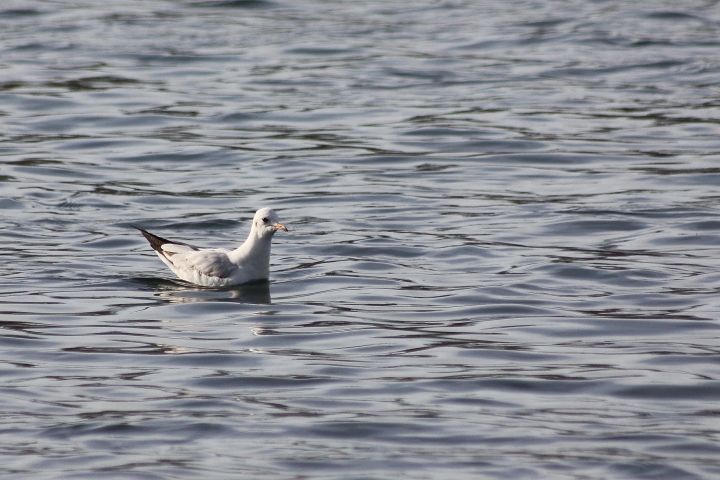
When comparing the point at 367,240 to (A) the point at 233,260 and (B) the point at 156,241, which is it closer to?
(A) the point at 233,260

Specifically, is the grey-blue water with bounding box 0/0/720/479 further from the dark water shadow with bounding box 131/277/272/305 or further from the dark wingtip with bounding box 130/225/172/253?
the dark wingtip with bounding box 130/225/172/253

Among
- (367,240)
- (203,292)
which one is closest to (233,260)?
(203,292)

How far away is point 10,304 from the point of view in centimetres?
1053

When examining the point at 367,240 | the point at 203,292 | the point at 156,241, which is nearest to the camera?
the point at 203,292

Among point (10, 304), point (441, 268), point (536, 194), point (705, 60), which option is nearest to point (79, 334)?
point (10, 304)

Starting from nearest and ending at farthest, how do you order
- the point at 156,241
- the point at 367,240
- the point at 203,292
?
the point at 203,292 → the point at 156,241 → the point at 367,240

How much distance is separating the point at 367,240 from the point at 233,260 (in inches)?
79.0

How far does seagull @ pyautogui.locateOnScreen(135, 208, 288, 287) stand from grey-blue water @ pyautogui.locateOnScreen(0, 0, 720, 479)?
22cm

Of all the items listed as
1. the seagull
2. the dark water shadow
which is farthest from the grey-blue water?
the seagull

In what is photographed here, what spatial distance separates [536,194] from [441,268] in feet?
11.2

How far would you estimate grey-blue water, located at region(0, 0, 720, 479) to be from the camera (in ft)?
24.6

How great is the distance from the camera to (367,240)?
42.7 feet

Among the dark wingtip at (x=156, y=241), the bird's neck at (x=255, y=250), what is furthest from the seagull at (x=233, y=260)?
the dark wingtip at (x=156, y=241)

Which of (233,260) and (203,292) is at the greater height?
(233,260)
